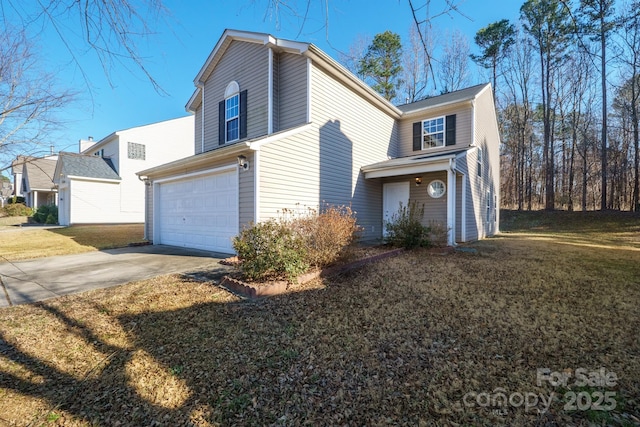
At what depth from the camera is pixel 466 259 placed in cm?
716

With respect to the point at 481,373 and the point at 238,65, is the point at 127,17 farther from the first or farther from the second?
the point at 238,65

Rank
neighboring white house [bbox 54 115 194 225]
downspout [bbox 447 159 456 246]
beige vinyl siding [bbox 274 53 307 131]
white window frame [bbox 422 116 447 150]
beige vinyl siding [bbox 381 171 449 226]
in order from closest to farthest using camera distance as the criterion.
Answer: beige vinyl siding [bbox 274 53 307 131] < downspout [bbox 447 159 456 246] < beige vinyl siding [bbox 381 171 449 226] < white window frame [bbox 422 116 447 150] < neighboring white house [bbox 54 115 194 225]

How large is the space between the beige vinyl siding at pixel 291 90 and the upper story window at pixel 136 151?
1525 centimetres

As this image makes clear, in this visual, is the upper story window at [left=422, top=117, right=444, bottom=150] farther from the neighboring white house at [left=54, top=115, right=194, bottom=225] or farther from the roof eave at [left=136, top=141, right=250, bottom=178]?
the neighboring white house at [left=54, top=115, right=194, bottom=225]

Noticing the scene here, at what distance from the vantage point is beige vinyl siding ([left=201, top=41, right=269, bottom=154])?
9039 mm

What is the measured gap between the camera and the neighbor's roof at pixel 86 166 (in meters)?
17.0

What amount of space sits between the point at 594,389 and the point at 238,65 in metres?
11.2

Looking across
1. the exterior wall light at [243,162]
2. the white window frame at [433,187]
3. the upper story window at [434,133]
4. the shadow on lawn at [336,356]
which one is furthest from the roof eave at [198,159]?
the upper story window at [434,133]

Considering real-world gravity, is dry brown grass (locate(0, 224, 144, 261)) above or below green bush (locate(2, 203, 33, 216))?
below

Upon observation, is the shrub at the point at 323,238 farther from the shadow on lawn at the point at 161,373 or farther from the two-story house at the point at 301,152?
the shadow on lawn at the point at 161,373

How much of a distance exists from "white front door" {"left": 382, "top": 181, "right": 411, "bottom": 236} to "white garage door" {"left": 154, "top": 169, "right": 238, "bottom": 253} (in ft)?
20.1

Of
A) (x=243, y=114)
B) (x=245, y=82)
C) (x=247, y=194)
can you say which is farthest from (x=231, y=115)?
(x=247, y=194)

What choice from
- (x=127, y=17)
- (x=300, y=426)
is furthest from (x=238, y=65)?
(x=300, y=426)

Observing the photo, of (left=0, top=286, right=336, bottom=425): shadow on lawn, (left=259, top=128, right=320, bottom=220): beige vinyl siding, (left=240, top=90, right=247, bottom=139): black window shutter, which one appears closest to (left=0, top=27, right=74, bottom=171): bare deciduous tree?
(left=240, top=90, right=247, bottom=139): black window shutter
